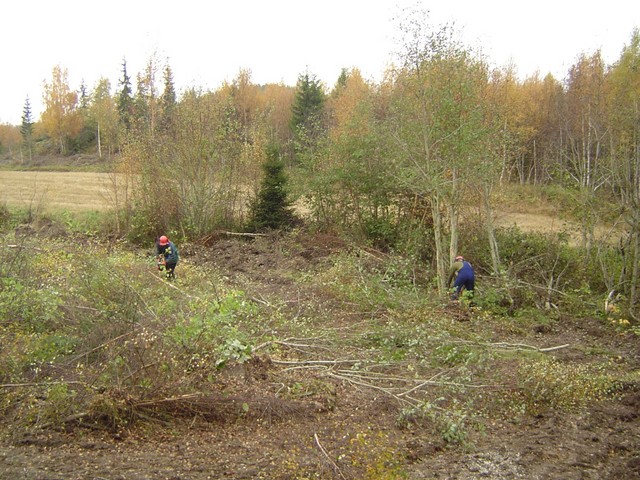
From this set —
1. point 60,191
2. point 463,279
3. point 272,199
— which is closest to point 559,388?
point 463,279

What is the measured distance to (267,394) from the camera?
6020 mm

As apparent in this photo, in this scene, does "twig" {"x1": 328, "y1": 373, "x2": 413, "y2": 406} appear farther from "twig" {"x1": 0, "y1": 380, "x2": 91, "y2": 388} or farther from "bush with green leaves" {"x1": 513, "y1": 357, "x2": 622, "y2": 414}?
"twig" {"x1": 0, "y1": 380, "x2": 91, "y2": 388}

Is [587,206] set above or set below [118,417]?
above

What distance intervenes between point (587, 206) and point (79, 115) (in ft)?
160

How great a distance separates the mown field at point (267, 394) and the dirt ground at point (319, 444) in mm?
20

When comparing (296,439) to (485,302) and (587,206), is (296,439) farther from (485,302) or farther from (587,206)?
(587,206)

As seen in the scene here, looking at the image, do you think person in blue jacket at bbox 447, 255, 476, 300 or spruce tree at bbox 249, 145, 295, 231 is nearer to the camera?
person in blue jacket at bbox 447, 255, 476, 300

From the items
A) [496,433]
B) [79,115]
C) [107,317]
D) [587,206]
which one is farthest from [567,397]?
[79,115]

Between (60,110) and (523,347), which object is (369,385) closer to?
(523,347)

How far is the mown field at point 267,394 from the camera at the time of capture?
502 centimetres

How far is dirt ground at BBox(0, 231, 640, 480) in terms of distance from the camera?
15.5 ft

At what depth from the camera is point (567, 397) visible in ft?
22.3

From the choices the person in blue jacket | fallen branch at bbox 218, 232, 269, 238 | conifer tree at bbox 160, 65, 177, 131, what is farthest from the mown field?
conifer tree at bbox 160, 65, 177, 131

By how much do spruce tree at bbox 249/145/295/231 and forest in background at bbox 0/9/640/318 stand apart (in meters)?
0.30
